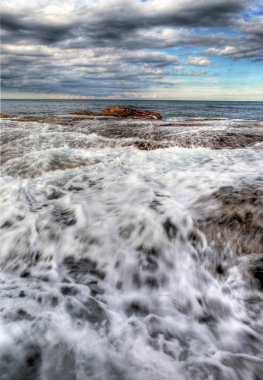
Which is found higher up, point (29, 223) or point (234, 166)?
point (234, 166)

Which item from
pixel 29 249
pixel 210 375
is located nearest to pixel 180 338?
pixel 210 375

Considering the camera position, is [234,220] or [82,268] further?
[234,220]

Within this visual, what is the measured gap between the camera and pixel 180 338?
2656 mm

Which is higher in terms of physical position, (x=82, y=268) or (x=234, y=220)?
(x=234, y=220)

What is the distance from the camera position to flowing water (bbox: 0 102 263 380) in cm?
242

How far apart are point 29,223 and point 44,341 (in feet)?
7.00

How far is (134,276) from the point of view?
3.42m

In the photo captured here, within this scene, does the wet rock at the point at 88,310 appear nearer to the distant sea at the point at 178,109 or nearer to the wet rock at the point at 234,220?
the wet rock at the point at 234,220

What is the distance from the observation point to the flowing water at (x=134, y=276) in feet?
7.93

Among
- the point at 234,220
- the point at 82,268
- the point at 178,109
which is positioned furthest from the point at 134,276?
the point at 178,109

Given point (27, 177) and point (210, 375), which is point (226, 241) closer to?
point (210, 375)

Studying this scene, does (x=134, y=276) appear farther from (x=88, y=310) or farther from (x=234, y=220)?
(x=234, y=220)

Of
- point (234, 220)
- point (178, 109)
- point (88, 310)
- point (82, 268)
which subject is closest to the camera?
point (88, 310)

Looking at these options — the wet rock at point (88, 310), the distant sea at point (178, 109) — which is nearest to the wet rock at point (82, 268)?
the wet rock at point (88, 310)
